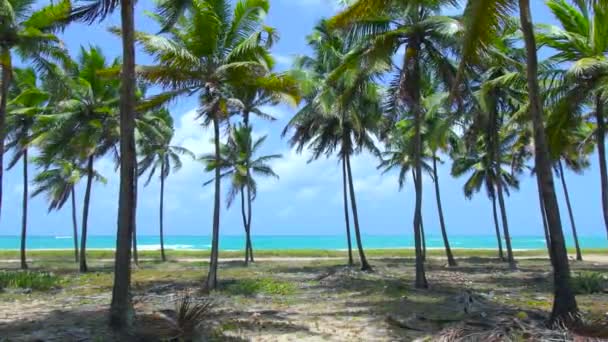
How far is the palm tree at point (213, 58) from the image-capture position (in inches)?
591

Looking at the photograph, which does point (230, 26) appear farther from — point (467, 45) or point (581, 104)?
point (581, 104)

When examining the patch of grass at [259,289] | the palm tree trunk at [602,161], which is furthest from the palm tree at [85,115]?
the palm tree trunk at [602,161]

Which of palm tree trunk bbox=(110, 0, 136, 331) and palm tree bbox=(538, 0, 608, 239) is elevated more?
palm tree bbox=(538, 0, 608, 239)

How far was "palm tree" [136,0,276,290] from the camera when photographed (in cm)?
1502

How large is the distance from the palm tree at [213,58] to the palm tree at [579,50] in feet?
26.9

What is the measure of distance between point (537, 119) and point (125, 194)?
732 centimetres

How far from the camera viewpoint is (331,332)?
946 centimetres

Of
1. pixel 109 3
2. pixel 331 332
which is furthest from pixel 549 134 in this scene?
pixel 109 3

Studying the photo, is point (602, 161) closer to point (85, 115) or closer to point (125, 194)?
point (125, 194)

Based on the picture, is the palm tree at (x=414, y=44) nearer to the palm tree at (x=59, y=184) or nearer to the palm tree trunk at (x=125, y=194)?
the palm tree trunk at (x=125, y=194)

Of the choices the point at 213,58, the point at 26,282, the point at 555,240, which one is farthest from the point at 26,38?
the point at 555,240

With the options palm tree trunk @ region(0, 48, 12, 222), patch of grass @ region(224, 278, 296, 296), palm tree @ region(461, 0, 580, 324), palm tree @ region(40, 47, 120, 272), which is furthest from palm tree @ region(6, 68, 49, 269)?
palm tree @ region(461, 0, 580, 324)

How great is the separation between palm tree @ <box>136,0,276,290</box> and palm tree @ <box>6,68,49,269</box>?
1012cm

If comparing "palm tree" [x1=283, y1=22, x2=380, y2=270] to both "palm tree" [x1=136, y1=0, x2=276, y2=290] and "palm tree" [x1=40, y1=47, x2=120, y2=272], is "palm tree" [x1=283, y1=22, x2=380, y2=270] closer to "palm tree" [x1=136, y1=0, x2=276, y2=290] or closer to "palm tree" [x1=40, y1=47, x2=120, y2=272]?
"palm tree" [x1=136, y1=0, x2=276, y2=290]
